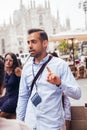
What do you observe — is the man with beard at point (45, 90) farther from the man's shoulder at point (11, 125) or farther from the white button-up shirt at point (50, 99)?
the man's shoulder at point (11, 125)

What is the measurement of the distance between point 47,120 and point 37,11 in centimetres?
10870

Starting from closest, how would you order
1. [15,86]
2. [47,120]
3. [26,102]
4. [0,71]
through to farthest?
[0,71] → [47,120] → [26,102] → [15,86]

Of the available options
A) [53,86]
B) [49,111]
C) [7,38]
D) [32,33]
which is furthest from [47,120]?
[7,38]

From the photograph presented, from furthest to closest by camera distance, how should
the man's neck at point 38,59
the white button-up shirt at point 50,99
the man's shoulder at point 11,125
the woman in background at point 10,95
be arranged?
the woman in background at point 10,95 < the man's neck at point 38,59 < the white button-up shirt at point 50,99 < the man's shoulder at point 11,125

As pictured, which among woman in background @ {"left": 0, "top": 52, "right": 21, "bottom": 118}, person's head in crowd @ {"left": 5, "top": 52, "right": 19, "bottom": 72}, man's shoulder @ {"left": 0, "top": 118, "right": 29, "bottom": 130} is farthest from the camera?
person's head in crowd @ {"left": 5, "top": 52, "right": 19, "bottom": 72}

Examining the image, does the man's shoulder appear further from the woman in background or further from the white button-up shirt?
the woman in background

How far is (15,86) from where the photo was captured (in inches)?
190

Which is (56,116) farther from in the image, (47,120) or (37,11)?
(37,11)

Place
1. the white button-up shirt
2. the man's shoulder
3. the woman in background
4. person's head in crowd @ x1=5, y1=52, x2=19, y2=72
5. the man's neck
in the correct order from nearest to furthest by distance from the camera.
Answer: the man's shoulder
the white button-up shirt
the man's neck
the woman in background
person's head in crowd @ x1=5, y1=52, x2=19, y2=72

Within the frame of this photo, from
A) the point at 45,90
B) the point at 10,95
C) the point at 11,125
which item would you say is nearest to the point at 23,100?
the point at 45,90

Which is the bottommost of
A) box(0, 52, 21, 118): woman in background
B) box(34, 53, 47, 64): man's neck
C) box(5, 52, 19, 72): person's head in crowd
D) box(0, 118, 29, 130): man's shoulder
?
box(0, 52, 21, 118): woman in background

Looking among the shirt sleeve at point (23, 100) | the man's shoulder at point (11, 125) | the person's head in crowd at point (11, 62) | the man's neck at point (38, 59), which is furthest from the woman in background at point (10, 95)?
the man's shoulder at point (11, 125)

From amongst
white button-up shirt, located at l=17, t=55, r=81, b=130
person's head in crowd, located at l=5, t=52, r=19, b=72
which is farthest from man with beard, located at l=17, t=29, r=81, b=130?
person's head in crowd, located at l=5, t=52, r=19, b=72

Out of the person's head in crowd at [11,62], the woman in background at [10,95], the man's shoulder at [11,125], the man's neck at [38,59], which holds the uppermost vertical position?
the man's shoulder at [11,125]
